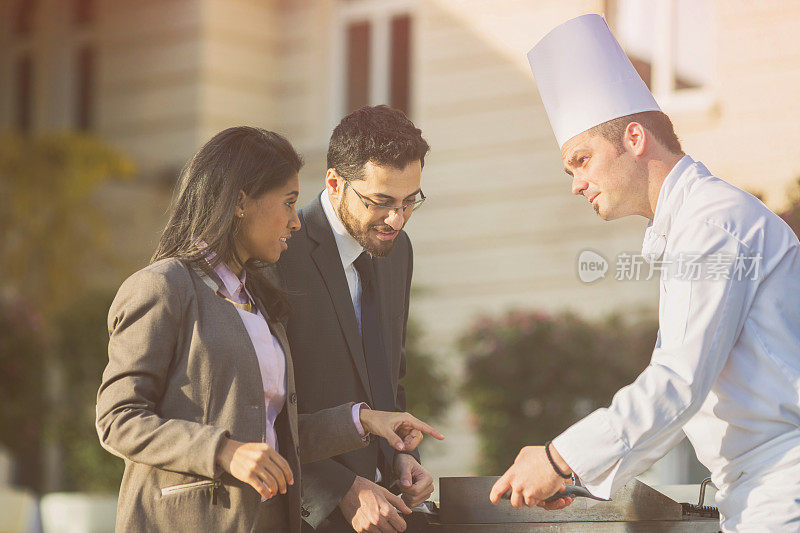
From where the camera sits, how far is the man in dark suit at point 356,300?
252 centimetres

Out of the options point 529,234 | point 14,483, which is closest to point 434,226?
point 529,234

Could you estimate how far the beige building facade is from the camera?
655 cm

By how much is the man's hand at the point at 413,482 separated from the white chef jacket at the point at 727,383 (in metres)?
0.60

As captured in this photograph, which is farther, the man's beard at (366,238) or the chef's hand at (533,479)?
the man's beard at (366,238)

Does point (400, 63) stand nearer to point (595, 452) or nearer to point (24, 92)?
point (24, 92)

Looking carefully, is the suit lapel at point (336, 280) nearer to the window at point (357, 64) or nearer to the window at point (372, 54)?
the window at point (372, 54)

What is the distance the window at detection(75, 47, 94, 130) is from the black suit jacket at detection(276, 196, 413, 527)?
7.74 meters

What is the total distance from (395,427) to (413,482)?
31cm

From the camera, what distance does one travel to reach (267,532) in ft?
7.10

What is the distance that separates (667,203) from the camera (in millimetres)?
2244

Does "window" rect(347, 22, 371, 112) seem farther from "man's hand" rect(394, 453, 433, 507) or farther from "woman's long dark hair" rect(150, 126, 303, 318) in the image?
"woman's long dark hair" rect(150, 126, 303, 318)

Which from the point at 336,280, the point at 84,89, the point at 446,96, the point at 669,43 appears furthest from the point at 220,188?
the point at 84,89

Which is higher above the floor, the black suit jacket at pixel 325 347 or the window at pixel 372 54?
the window at pixel 372 54

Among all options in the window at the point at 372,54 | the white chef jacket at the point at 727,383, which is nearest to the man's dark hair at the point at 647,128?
the white chef jacket at the point at 727,383
